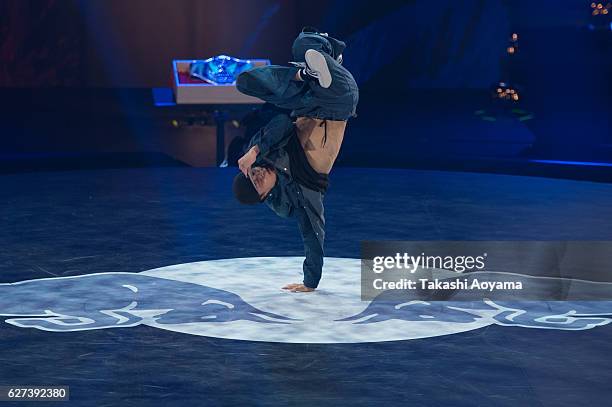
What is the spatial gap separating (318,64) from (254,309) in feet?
3.87

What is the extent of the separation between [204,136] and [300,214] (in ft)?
31.1

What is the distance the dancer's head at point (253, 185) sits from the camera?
199 inches

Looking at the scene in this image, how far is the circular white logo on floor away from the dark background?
5655 mm

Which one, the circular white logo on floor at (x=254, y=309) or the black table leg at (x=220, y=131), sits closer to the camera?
the circular white logo on floor at (x=254, y=309)

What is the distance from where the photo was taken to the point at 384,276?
5.86 meters

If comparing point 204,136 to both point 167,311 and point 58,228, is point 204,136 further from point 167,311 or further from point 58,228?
point 167,311

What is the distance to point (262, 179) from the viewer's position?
5.08 meters

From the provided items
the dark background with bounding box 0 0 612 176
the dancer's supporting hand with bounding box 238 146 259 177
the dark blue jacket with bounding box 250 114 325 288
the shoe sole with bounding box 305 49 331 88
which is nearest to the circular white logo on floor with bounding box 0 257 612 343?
the dark blue jacket with bounding box 250 114 325 288

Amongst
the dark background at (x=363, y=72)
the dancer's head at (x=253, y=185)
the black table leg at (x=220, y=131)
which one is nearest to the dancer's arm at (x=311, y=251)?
the dancer's head at (x=253, y=185)

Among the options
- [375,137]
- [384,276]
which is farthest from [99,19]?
[384,276]

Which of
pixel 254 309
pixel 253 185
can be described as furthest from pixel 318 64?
pixel 254 309

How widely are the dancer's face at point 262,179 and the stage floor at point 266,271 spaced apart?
1.85 ft

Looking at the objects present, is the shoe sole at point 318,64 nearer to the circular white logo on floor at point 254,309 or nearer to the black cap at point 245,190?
the black cap at point 245,190

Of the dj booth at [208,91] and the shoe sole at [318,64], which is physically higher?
the shoe sole at [318,64]
